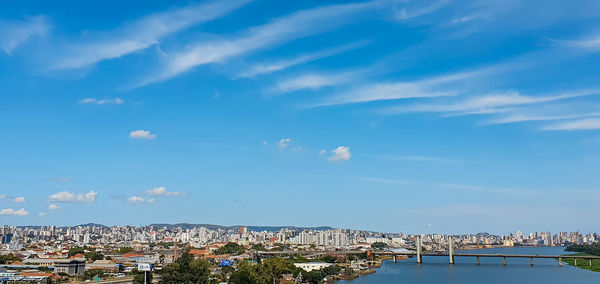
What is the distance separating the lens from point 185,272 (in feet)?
39.3

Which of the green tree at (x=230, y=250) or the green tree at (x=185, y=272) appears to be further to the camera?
the green tree at (x=230, y=250)

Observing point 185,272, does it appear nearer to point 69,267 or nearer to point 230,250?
point 69,267

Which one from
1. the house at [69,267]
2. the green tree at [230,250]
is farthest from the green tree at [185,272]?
the green tree at [230,250]

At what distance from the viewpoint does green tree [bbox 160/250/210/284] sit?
11781 millimetres

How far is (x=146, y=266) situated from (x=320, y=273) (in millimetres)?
10454

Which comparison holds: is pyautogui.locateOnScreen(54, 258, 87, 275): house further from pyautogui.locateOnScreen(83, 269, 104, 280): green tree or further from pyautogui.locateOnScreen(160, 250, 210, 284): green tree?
pyautogui.locateOnScreen(160, 250, 210, 284): green tree

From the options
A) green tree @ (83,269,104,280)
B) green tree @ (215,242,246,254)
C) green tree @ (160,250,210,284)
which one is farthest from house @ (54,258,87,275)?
green tree @ (215,242,246,254)

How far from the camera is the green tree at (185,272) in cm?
1178

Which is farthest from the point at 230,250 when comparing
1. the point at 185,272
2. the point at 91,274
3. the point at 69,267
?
the point at 185,272

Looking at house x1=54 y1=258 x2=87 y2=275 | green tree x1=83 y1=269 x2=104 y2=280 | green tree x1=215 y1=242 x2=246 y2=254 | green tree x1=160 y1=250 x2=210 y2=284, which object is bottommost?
green tree x1=215 y1=242 x2=246 y2=254

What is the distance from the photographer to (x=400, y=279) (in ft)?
70.2

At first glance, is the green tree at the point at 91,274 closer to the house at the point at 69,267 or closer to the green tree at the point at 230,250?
the house at the point at 69,267

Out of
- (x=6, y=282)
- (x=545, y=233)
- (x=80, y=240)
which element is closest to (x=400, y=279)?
(x=6, y=282)

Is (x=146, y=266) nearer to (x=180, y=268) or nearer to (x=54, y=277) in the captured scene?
(x=180, y=268)
